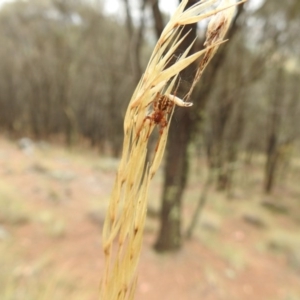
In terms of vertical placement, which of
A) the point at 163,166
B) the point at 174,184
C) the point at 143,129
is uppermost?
the point at 143,129

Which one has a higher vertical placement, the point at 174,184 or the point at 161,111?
the point at 161,111

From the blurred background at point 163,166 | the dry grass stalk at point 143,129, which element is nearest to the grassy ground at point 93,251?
the blurred background at point 163,166

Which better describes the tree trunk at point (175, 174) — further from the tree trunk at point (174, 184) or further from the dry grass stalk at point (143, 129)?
the dry grass stalk at point (143, 129)

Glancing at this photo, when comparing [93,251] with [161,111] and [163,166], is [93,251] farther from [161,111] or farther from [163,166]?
[163,166]

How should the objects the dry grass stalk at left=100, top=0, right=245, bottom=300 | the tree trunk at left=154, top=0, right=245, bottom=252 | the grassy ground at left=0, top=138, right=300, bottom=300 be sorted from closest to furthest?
the dry grass stalk at left=100, top=0, right=245, bottom=300
the grassy ground at left=0, top=138, right=300, bottom=300
the tree trunk at left=154, top=0, right=245, bottom=252

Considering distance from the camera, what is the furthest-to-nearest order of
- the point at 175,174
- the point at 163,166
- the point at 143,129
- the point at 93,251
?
1. the point at 163,166
2. the point at 93,251
3. the point at 175,174
4. the point at 143,129

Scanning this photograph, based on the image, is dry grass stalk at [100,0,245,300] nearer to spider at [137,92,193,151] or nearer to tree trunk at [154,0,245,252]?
spider at [137,92,193,151]

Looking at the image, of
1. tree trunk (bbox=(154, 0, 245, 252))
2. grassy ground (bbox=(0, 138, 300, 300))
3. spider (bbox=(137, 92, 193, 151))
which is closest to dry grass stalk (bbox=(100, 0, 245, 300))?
spider (bbox=(137, 92, 193, 151))

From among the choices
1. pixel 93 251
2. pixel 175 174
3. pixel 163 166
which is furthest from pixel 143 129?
pixel 163 166
